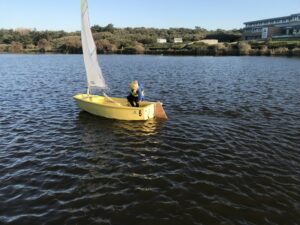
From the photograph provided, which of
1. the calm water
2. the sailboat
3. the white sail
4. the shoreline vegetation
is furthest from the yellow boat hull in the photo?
the shoreline vegetation

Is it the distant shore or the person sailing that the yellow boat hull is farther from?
the distant shore

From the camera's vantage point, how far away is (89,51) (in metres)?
22.8

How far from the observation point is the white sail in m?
22.0

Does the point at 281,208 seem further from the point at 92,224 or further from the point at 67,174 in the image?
the point at 67,174

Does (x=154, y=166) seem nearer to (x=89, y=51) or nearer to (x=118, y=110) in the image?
(x=118, y=110)

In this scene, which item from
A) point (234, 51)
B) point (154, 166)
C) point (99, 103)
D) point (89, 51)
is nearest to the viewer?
point (154, 166)

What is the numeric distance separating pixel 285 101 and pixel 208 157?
52.3 ft

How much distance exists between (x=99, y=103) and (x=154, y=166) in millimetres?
9332

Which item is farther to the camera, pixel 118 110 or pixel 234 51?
pixel 234 51

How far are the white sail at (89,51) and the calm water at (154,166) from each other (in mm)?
2947

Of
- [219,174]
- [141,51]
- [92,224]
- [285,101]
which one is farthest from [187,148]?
Result: [141,51]

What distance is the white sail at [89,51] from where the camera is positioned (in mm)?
21969

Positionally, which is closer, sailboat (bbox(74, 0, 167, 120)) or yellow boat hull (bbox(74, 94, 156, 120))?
yellow boat hull (bbox(74, 94, 156, 120))

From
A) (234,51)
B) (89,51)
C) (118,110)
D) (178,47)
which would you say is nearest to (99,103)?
(118,110)
